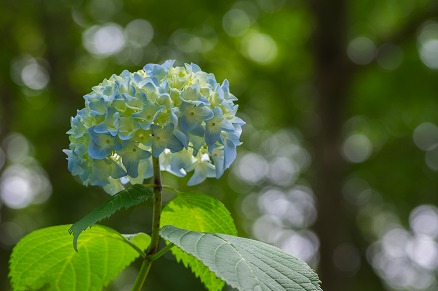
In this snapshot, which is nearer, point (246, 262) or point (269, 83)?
point (246, 262)

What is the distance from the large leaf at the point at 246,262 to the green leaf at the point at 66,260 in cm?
36

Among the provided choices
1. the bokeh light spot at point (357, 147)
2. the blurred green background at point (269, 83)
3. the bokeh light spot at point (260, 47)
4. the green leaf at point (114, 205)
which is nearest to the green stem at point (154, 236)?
the green leaf at point (114, 205)

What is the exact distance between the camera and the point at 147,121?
55.7 inches

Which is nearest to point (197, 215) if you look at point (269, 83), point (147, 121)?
point (147, 121)

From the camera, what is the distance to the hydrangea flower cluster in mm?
1421

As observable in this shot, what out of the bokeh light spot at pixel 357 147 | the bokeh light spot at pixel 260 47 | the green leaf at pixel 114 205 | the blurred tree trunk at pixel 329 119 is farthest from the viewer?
the bokeh light spot at pixel 357 147

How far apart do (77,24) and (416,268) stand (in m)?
11.7

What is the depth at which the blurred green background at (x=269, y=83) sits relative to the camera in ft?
29.9

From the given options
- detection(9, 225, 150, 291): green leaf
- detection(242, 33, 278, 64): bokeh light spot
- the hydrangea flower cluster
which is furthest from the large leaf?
detection(242, 33, 278, 64): bokeh light spot

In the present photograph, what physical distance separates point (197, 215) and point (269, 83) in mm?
10750

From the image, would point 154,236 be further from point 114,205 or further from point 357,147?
point 357,147

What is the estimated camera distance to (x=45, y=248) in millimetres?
1703

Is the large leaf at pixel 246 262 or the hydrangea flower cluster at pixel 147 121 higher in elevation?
the hydrangea flower cluster at pixel 147 121

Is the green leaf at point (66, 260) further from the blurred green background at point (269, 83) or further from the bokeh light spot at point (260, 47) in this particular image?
the bokeh light spot at point (260, 47)
